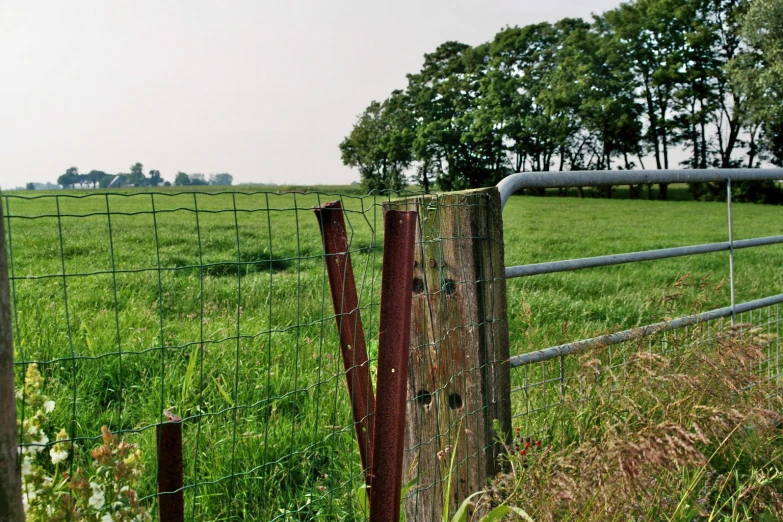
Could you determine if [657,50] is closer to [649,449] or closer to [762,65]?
[762,65]

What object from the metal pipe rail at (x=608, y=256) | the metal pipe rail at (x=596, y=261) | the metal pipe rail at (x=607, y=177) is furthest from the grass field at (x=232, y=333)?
the metal pipe rail at (x=607, y=177)

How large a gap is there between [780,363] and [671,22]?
44.8 meters

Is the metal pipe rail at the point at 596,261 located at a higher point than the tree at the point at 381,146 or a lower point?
lower

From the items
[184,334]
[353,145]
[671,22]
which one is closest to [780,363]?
[184,334]

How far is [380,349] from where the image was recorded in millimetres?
1976

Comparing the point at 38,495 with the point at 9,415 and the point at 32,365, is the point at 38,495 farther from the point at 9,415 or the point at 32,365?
the point at 9,415

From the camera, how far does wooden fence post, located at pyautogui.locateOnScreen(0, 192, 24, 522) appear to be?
3.59 ft

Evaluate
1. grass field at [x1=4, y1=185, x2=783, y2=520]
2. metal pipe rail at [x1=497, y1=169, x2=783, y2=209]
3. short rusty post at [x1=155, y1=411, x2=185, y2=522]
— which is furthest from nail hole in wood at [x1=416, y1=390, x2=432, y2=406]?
short rusty post at [x1=155, y1=411, x2=185, y2=522]

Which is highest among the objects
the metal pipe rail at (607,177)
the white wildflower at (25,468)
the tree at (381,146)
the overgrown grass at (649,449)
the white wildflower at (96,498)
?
the tree at (381,146)

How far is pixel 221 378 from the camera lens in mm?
3721

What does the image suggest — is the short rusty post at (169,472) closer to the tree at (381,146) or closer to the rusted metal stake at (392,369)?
the rusted metal stake at (392,369)

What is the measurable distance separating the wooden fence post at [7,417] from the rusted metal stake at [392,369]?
3.30 feet

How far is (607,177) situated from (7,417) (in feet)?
8.64

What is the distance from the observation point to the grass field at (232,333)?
2412 millimetres
